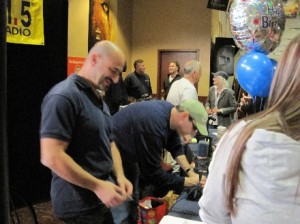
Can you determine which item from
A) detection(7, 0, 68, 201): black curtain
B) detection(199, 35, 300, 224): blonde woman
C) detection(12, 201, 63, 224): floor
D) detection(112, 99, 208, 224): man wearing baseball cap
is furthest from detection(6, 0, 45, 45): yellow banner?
detection(199, 35, 300, 224): blonde woman

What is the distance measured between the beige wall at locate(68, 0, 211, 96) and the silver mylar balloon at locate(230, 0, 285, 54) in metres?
5.07

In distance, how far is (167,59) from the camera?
27.1 feet

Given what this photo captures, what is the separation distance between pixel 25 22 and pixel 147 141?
7.40 ft

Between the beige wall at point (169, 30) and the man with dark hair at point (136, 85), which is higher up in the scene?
the beige wall at point (169, 30)

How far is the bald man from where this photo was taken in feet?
4.36

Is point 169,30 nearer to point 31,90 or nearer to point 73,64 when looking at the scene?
point 73,64

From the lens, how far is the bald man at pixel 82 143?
4.36 ft

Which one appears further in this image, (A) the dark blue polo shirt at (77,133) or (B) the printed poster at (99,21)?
(B) the printed poster at (99,21)

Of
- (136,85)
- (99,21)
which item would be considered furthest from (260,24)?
(99,21)

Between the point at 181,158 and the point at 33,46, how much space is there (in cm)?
210

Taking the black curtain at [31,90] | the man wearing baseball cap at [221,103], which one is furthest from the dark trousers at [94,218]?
the man wearing baseball cap at [221,103]

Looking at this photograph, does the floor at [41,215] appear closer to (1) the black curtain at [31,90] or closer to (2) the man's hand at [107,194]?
(1) the black curtain at [31,90]

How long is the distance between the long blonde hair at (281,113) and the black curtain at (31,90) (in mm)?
2974

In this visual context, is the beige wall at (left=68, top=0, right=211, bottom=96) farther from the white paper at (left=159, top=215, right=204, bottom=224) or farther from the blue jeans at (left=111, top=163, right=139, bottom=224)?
the white paper at (left=159, top=215, right=204, bottom=224)
